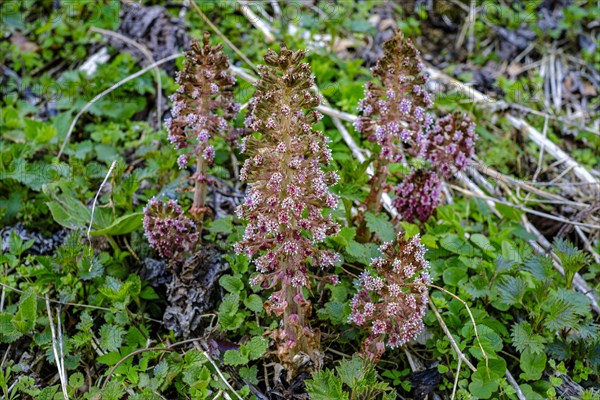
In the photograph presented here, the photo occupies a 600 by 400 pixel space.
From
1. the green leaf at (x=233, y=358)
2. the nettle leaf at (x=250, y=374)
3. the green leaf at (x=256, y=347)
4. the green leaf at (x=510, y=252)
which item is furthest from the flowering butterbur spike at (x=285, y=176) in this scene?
the green leaf at (x=510, y=252)

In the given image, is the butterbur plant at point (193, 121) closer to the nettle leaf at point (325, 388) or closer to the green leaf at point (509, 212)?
the nettle leaf at point (325, 388)

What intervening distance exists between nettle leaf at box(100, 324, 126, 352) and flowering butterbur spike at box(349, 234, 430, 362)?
153 cm

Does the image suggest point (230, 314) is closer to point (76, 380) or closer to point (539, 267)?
point (76, 380)

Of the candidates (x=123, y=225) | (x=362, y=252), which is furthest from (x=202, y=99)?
(x=362, y=252)

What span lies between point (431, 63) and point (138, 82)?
3.42m

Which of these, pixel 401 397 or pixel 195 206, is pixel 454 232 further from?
pixel 195 206

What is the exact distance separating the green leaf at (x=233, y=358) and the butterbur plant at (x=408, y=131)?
56.9 inches

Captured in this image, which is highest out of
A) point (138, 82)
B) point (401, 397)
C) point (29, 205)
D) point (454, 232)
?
point (138, 82)

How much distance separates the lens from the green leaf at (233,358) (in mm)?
3469

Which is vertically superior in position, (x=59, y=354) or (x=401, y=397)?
(x=59, y=354)

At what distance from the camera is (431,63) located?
22.9 ft

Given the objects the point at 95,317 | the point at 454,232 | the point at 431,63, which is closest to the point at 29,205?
the point at 95,317

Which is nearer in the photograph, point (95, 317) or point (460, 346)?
point (460, 346)

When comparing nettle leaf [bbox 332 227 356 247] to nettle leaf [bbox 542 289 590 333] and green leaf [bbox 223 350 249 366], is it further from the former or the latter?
nettle leaf [bbox 542 289 590 333]
